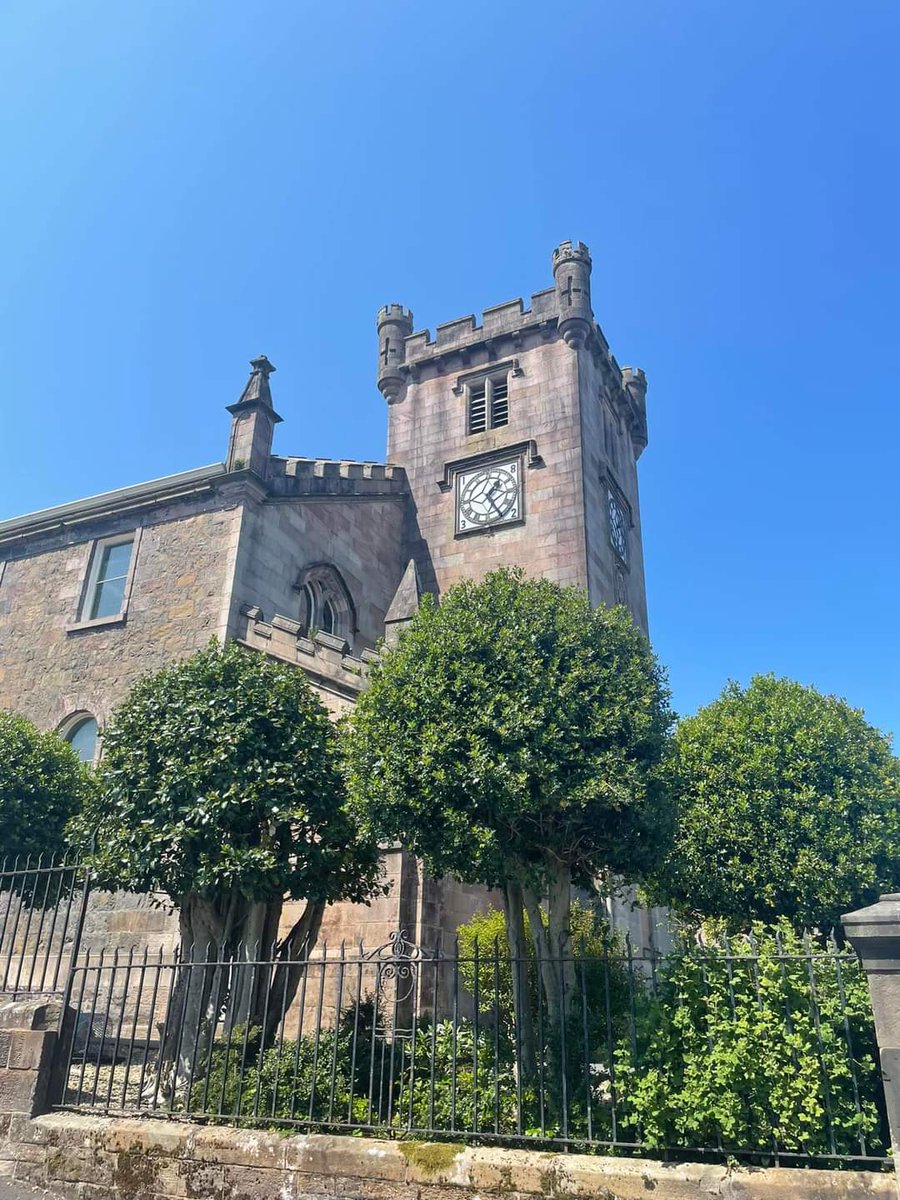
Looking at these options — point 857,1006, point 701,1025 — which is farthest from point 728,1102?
point 857,1006

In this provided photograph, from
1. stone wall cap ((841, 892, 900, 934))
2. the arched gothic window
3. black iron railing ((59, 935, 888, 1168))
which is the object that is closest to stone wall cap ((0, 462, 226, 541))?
the arched gothic window

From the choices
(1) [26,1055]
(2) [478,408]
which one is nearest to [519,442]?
(2) [478,408]

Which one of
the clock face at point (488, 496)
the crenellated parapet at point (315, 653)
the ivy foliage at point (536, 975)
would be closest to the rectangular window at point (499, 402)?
the clock face at point (488, 496)

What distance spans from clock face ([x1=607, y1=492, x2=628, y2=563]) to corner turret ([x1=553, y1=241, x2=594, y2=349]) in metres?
4.85

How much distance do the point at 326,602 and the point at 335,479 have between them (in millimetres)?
3194

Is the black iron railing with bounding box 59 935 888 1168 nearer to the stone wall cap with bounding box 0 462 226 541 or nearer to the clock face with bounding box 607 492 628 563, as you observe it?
the stone wall cap with bounding box 0 462 226 541

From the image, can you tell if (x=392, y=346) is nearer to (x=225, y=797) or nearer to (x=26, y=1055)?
(x=225, y=797)

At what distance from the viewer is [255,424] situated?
64.7 feet

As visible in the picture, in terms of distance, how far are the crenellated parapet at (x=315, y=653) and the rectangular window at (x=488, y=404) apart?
38.2 ft

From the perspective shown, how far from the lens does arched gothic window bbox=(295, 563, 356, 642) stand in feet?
67.8

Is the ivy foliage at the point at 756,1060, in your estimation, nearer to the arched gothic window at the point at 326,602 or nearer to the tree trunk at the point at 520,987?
the tree trunk at the point at 520,987

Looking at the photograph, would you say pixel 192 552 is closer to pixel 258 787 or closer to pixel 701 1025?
pixel 258 787

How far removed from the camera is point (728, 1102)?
21.9 ft

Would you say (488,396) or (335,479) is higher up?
(488,396)
